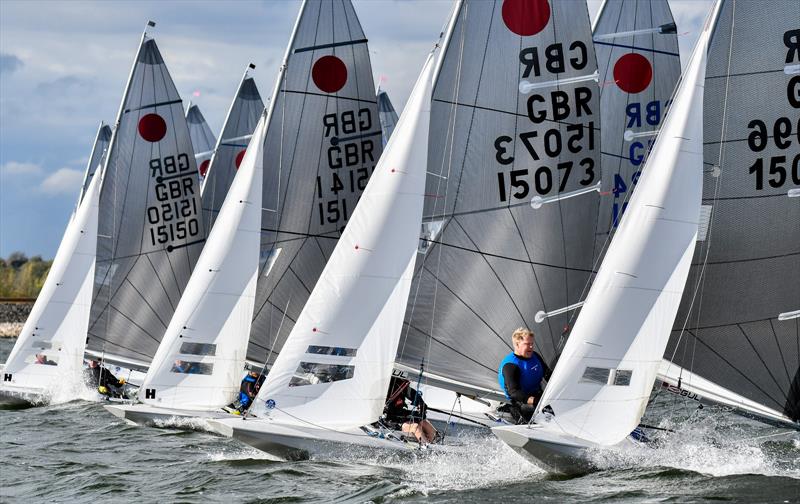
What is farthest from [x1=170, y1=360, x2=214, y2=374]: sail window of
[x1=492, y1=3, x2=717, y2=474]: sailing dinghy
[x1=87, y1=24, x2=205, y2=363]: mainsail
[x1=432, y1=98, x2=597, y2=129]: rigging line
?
[x1=87, y1=24, x2=205, y2=363]: mainsail

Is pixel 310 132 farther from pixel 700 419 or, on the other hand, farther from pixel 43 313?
pixel 700 419

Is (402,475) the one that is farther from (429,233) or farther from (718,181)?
(718,181)

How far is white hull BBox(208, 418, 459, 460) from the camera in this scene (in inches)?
541

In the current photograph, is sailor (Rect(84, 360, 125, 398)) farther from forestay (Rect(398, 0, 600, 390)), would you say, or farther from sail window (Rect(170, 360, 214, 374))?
forestay (Rect(398, 0, 600, 390))

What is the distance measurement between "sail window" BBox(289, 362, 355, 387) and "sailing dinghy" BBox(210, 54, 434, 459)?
0.4 inches

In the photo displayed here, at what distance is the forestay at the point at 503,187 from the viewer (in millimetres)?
15547

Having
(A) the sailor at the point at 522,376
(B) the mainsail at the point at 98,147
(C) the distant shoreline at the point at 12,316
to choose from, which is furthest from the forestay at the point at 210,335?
(C) the distant shoreline at the point at 12,316

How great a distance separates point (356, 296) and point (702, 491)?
4289mm

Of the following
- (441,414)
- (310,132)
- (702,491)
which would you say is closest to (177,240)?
(310,132)

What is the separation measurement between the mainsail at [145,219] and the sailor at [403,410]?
9.17 metres

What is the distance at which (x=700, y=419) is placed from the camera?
21.2 metres

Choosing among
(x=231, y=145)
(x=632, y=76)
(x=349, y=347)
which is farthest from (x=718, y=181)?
(x=231, y=145)

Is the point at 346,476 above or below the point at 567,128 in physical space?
below

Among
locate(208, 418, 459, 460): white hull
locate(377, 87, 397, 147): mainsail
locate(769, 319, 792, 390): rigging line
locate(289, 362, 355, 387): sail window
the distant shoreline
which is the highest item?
locate(377, 87, 397, 147): mainsail
